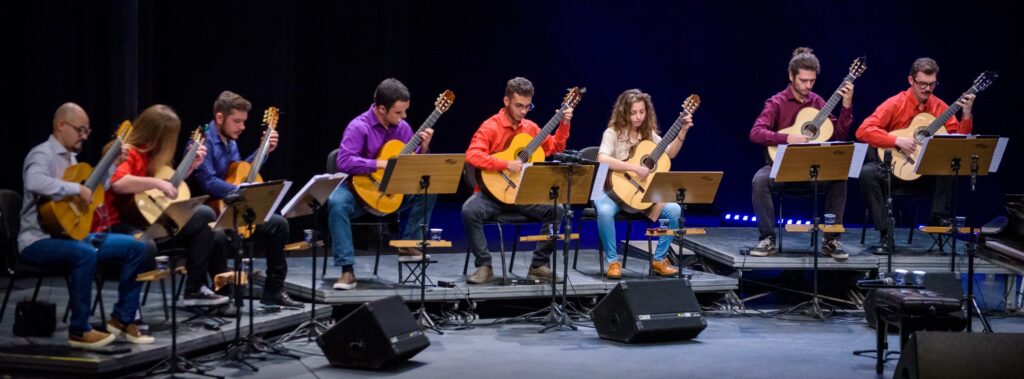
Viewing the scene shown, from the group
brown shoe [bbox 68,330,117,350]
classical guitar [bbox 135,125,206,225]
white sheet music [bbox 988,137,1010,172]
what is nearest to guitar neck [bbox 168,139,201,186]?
classical guitar [bbox 135,125,206,225]

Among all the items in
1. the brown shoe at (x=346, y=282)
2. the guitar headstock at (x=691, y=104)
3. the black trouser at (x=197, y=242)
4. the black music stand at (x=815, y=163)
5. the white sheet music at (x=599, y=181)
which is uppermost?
the guitar headstock at (x=691, y=104)

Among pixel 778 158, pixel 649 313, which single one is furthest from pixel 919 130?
pixel 649 313

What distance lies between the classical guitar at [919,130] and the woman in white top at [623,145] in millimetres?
1638

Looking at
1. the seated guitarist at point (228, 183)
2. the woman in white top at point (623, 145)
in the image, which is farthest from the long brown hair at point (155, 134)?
the woman in white top at point (623, 145)

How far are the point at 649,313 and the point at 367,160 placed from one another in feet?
7.00

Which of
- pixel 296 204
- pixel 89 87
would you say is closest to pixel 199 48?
pixel 89 87

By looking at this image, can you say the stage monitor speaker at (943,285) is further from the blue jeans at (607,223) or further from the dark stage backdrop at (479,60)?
the dark stage backdrop at (479,60)

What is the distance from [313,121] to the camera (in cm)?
1045

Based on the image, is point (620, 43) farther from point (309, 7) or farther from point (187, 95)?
point (187, 95)

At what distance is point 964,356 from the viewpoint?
15.3 feet

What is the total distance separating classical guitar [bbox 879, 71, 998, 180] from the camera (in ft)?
27.6

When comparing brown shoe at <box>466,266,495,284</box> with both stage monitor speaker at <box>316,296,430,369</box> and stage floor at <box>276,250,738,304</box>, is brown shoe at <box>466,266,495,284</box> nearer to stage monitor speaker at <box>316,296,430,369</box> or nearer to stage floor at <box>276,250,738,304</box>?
stage floor at <box>276,250,738,304</box>

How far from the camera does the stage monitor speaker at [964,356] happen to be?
4.66 metres

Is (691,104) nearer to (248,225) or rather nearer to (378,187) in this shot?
(378,187)
